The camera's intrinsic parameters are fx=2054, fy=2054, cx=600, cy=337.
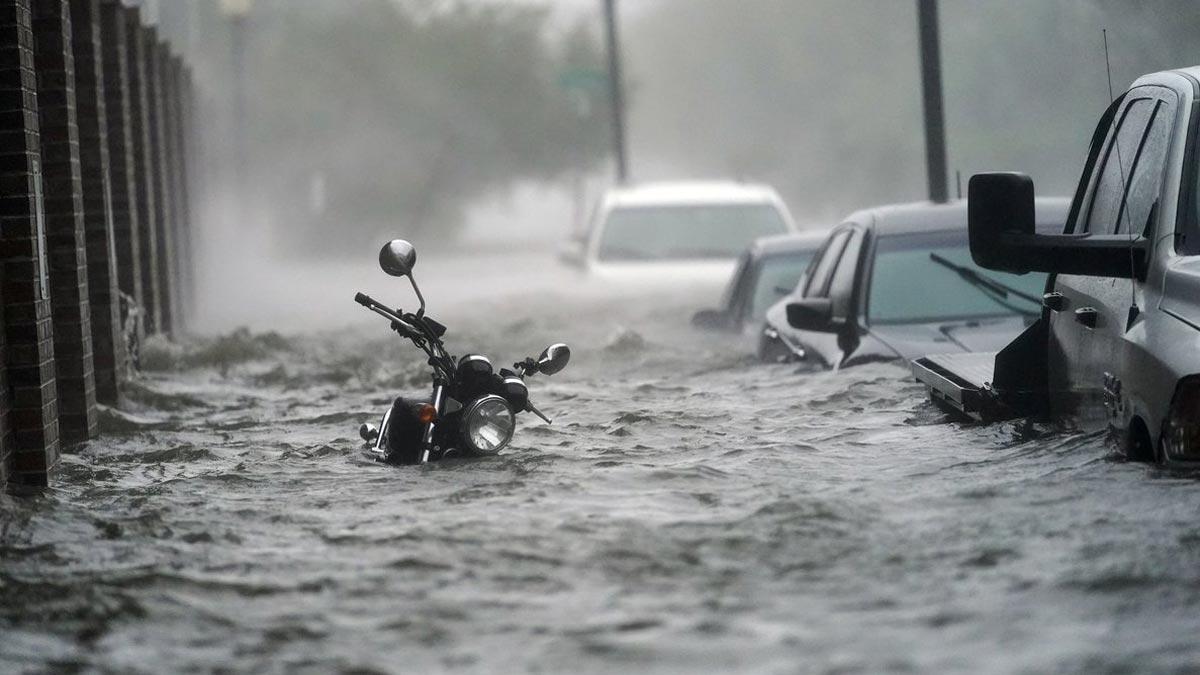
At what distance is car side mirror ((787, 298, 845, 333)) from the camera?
1001 cm

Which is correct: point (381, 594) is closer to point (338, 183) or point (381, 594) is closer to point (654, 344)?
point (654, 344)

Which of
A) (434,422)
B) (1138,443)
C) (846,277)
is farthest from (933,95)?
(1138,443)

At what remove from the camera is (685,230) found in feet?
59.3

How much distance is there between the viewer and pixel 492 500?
23.4 ft

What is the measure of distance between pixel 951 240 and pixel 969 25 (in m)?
38.0

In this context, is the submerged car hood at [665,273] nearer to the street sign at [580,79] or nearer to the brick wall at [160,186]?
the brick wall at [160,186]

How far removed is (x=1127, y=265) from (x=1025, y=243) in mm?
299

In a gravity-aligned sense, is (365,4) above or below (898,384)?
above

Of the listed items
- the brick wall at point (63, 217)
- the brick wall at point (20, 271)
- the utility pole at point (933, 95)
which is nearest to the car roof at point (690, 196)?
the utility pole at point (933, 95)

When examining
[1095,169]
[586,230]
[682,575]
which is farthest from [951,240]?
[586,230]

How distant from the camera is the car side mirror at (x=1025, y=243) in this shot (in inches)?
232

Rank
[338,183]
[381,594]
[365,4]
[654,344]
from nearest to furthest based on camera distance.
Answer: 1. [381,594]
2. [654,344]
3. [338,183]
4. [365,4]

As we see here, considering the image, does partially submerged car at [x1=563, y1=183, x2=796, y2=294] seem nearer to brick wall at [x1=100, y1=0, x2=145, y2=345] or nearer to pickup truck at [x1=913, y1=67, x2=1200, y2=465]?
brick wall at [x1=100, y1=0, x2=145, y2=345]

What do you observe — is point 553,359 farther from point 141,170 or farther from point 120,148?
point 141,170
